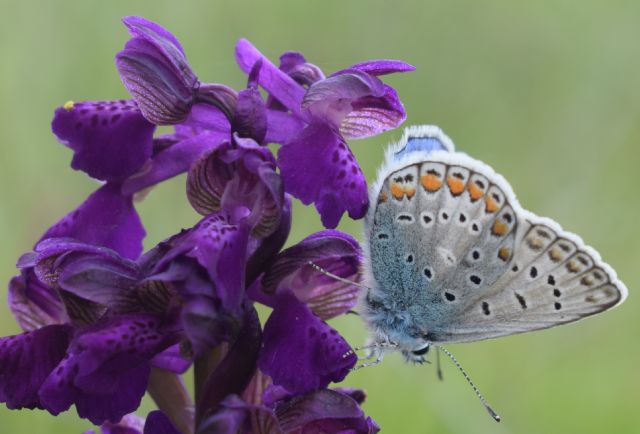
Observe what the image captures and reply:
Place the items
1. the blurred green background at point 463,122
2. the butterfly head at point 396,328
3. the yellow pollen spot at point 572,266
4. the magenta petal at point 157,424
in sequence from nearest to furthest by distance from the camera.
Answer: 1. the magenta petal at point 157,424
2. the yellow pollen spot at point 572,266
3. the butterfly head at point 396,328
4. the blurred green background at point 463,122

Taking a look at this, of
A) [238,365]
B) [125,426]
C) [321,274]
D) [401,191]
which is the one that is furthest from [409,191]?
[125,426]

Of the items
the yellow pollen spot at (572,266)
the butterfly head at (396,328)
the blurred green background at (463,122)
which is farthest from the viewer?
the blurred green background at (463,122)

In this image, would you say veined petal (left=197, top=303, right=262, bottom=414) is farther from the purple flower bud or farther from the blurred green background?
the blurred green background

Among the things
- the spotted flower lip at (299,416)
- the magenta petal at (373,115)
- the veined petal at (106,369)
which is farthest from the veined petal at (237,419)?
the magenta petal at (373,115)

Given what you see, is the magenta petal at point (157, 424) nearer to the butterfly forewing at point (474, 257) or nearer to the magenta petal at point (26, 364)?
the magenta petal at point (26, 364)

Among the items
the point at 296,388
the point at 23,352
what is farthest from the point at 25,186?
the point at 296,388

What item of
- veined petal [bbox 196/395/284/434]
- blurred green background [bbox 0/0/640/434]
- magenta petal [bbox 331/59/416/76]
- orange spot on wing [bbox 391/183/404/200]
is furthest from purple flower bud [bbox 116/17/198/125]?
blurred green background [bbox 0/0/640/434]

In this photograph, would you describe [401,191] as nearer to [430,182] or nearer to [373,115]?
[430,182]

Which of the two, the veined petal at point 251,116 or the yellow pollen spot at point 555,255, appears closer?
the veined petal at point 251,116
